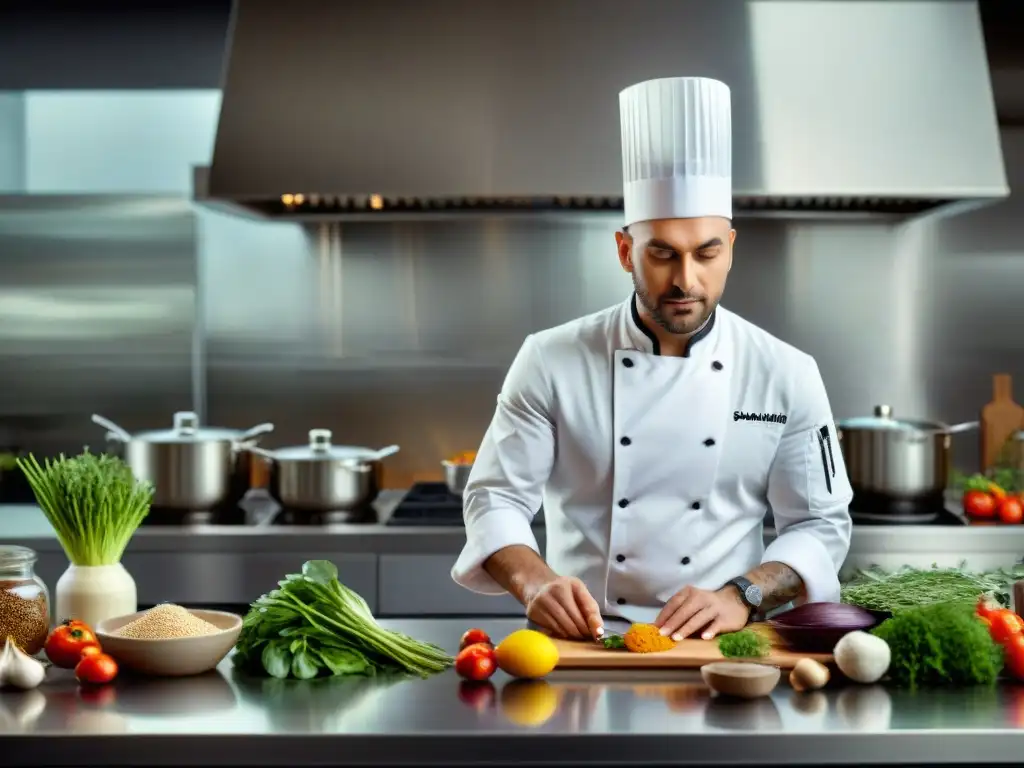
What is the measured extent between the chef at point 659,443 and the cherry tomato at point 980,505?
1.42m

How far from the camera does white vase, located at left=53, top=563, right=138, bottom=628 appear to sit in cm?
221

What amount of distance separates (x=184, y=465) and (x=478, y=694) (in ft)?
6.76

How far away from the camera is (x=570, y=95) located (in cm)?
380

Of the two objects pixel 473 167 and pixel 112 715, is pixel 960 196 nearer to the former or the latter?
pixel 473 167

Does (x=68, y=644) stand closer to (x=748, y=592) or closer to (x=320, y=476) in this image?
(x=748, y=592)

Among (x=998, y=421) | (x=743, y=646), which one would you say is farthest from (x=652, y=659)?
(x=998, y=421)

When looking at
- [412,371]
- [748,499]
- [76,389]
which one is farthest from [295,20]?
[748,499]

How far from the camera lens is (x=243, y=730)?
1765mm

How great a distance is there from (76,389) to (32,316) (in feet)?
0.98

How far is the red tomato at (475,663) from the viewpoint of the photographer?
199 centimetres

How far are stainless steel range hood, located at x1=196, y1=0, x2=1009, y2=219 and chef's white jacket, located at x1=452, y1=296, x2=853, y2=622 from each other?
3.80 ft

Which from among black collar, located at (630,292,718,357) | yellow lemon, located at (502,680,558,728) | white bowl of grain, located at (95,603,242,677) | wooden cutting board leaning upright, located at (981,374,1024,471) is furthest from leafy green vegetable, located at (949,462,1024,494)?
white bowl of grain, located at (95,603,242,677)

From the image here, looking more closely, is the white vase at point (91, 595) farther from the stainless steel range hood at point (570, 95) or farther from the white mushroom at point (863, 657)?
the stainless steel range hood at point (570, 95)

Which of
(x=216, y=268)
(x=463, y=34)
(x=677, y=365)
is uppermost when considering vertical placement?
(x=463, y=34)
